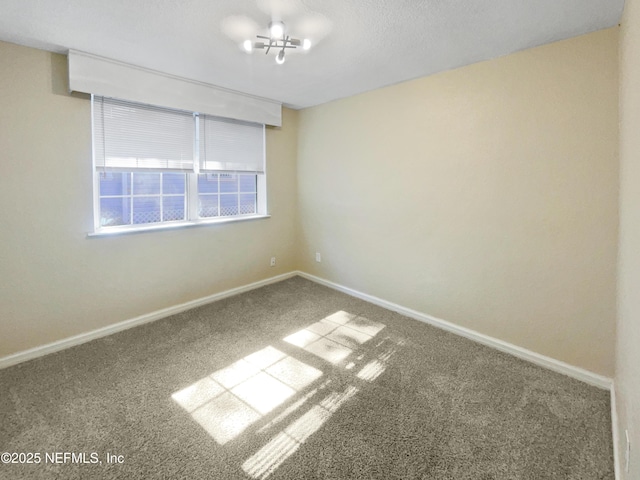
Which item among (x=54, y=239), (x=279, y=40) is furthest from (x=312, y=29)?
(x=54, y=239)

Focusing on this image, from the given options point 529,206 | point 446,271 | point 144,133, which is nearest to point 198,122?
point 144,133

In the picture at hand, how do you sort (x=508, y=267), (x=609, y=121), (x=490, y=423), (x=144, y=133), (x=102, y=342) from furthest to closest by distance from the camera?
(x=144, y=133) → (x=102, y=342) → (x=508, y=267) → (x=609, y=121) → (x=490, y=423)

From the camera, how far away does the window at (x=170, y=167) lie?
8.93ft

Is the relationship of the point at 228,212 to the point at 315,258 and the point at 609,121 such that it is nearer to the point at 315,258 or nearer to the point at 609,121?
the point at 315,258

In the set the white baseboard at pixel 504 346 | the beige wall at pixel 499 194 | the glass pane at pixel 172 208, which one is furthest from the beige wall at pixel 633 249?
the glass pane at pixel 172 208

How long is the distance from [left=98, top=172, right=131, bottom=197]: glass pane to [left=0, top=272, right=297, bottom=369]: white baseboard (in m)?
1.21

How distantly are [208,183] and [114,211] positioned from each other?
100 centimetres

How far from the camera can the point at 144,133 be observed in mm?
2893

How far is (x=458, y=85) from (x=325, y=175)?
1770 millimetres

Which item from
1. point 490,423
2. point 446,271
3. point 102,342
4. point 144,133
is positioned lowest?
point 490,423

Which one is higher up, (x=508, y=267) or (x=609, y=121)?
(x=609, y=121)

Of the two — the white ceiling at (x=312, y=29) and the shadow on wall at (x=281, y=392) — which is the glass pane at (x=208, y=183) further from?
the shadow on wall at (x=281, y=392)

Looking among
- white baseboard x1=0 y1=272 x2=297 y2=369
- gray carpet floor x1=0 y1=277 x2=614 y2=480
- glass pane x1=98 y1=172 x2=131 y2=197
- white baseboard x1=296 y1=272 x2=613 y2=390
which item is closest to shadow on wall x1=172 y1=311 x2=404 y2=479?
gray carpet floor x1=0 y1=277 x2=614 y2=480

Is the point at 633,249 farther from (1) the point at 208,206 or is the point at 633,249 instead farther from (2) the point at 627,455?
(1) the point at 208,206
